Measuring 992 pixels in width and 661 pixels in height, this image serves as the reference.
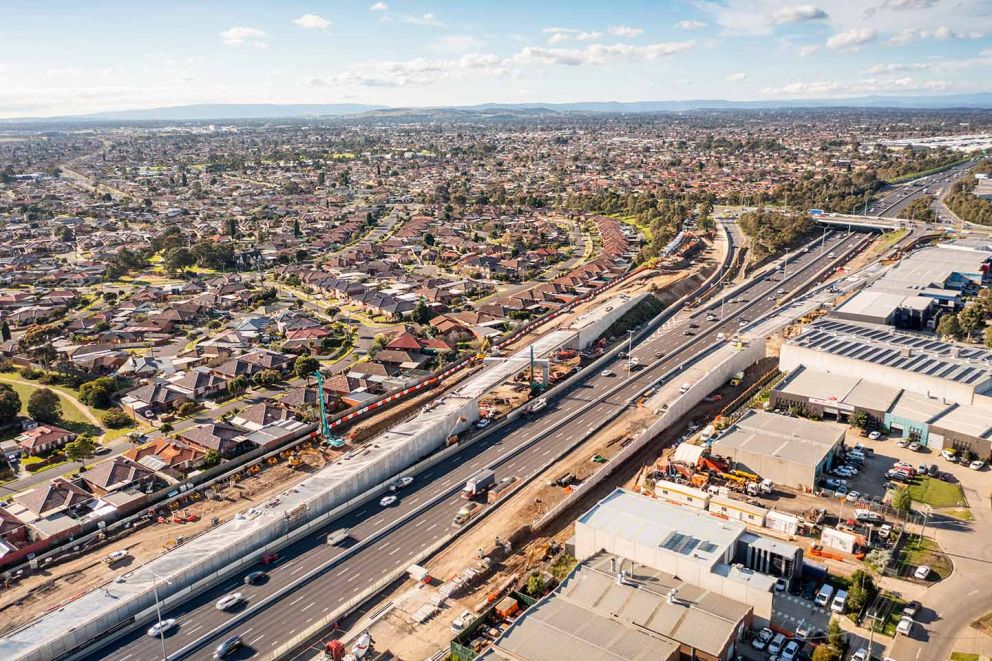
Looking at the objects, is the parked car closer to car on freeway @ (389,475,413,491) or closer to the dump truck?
the dump truck

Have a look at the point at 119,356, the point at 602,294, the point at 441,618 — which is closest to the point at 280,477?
the point at 441,618

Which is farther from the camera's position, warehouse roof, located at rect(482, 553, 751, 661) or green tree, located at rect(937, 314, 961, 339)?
green tree, located at rect(937, 314, 961, 339)

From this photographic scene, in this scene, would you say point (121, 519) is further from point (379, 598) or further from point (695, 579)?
point (695, 579)

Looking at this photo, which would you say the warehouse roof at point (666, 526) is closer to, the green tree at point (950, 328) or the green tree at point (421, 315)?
the green tree at point (421, 315)

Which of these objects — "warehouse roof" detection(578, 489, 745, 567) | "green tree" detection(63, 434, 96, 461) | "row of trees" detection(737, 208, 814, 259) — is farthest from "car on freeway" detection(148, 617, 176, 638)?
"row of trees" detection(737, 208, 814, 259)

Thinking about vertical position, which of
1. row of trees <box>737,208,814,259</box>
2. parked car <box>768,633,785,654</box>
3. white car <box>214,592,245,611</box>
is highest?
row of trees <box>737,208,814,259</box>

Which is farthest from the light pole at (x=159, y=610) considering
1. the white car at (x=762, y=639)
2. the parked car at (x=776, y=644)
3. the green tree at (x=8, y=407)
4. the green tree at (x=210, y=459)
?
the green tree at (x=8, y=407)

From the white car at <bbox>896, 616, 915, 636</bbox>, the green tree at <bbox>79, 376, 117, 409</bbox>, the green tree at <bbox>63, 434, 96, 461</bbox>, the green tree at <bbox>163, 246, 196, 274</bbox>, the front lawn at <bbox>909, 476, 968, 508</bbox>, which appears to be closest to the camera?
the white car at <bbox>896, 616, 915, 636</bbox>

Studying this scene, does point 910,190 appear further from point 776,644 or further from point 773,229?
point 776,644
